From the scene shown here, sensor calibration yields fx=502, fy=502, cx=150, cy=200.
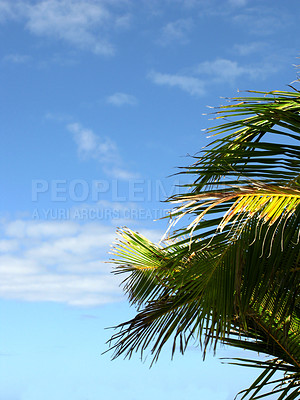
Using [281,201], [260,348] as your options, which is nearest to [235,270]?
[281,201]

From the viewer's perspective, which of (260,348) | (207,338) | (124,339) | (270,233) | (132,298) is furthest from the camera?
(132,298)

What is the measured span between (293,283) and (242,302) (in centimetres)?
42

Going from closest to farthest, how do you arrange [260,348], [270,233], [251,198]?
1. [251,198]
2. [270,233]
3. [260,348]

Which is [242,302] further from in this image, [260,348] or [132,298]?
[132,298]

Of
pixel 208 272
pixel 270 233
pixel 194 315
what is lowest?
pixel 194 315

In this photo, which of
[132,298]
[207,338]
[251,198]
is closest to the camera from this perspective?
[251,198]

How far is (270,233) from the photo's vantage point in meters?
3.59

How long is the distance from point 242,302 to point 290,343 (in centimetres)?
198

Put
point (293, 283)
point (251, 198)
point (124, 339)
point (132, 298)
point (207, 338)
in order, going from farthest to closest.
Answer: point (132, 298), point (124, 339), point (207, 338), point (293, 283), point (251, 198)

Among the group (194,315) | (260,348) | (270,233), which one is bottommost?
(260,348)

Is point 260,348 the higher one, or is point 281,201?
point 281,201

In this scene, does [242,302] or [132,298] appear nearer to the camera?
[242,302]

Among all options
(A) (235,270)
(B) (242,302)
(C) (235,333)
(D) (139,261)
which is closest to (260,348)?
(C) (235,333)

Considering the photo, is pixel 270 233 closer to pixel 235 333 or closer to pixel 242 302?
pixel 242 302
